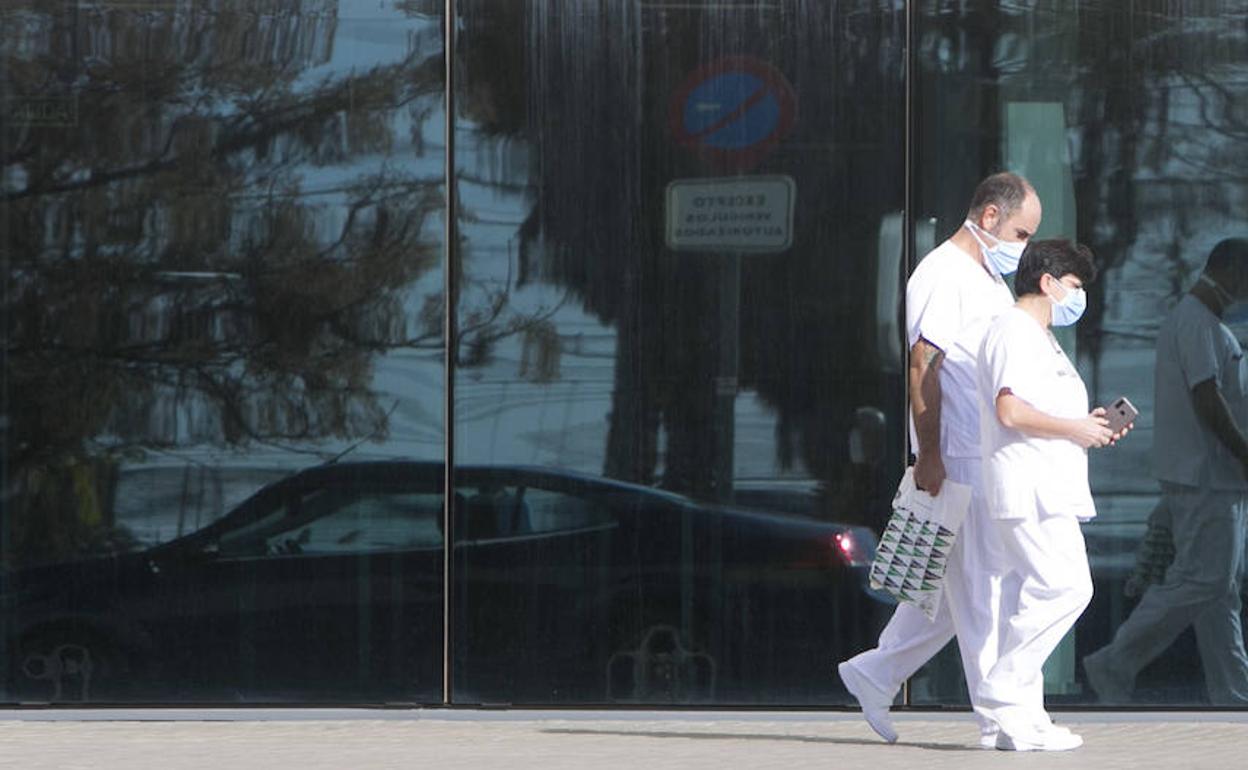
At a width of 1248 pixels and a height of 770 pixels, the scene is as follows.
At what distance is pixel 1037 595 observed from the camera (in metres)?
8.65

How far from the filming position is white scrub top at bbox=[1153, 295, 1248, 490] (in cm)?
1020

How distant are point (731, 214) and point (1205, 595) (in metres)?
2.35

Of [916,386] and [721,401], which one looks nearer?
[916,386]

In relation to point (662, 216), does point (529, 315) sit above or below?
below

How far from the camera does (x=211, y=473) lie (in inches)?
404

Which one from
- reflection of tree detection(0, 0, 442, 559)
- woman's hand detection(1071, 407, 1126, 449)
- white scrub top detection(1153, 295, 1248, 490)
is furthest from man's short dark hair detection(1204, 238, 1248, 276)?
reflection of tree detection(0, 0, 442, 559)

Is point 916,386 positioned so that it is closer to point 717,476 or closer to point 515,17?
point 717,476

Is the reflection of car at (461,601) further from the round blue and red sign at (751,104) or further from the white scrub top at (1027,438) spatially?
the white scrub top at (1027,438)

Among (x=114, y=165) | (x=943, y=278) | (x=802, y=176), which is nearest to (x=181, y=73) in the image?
(x=114, y=165)

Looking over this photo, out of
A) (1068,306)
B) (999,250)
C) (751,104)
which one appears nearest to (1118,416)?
(1068,306)

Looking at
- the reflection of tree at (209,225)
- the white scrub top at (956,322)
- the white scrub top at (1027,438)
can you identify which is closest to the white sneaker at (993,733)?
the white scrub top at (1027,438)

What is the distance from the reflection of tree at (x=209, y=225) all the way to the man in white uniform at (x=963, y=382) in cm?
223

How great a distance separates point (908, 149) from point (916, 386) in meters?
1.67

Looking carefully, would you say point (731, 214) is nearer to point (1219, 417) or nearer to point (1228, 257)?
point (1228, 257)
